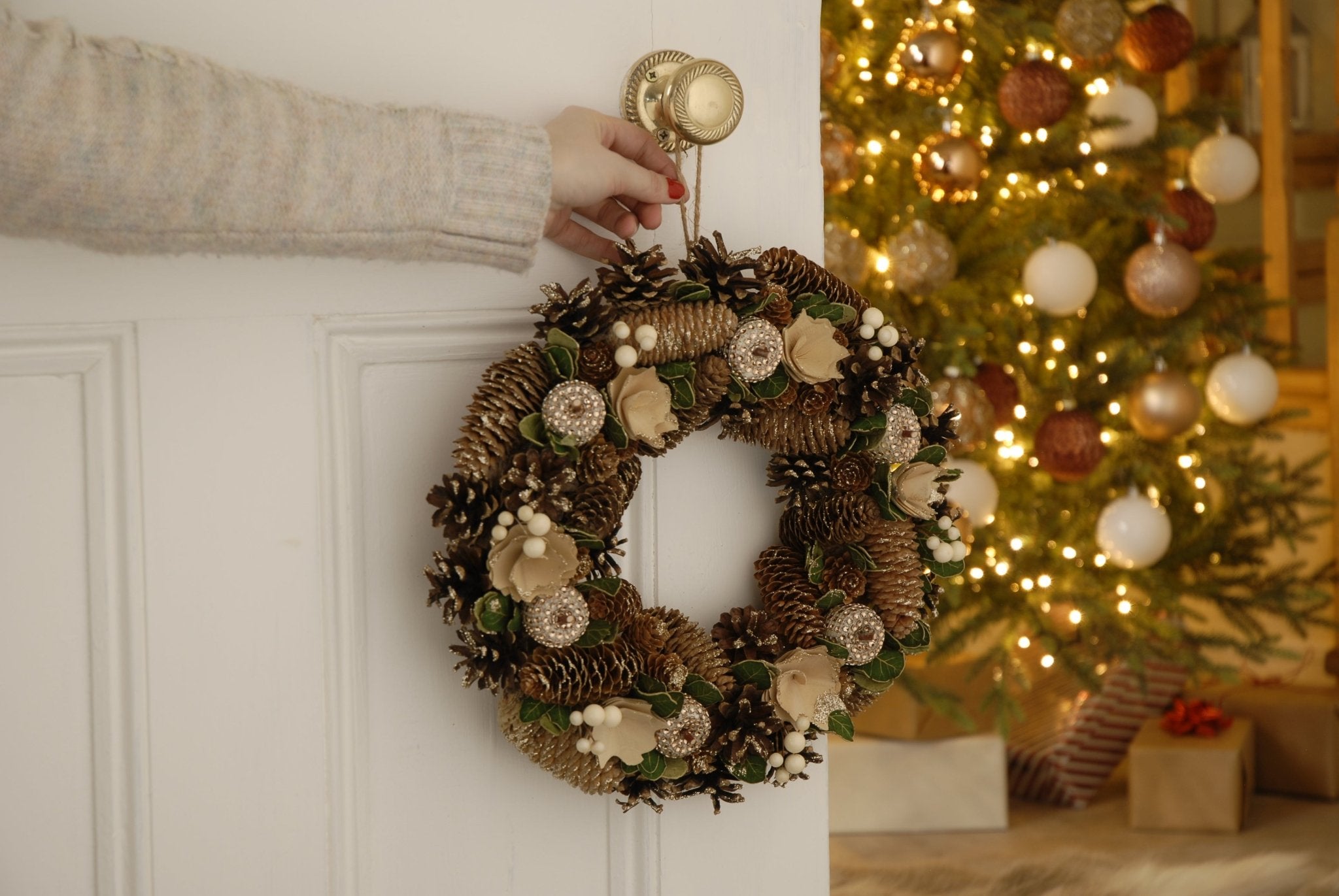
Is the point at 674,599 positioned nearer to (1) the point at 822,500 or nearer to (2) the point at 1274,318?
(1) the point at 822,500

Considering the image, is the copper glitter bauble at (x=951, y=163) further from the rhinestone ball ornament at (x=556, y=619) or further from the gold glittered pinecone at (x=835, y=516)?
the rhinestone ball ornament at (x=556, y=619)

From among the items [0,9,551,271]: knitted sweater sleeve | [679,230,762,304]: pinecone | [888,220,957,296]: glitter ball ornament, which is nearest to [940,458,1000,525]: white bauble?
[888,220,957,296]: glitter ball ornament

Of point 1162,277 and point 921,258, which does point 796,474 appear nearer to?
point 921,258

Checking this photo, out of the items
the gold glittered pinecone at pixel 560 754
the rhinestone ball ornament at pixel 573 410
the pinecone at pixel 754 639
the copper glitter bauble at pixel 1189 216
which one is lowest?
the gold glittered pinecone at pixel 560 754

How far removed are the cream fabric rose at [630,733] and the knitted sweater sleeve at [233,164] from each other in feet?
0.86

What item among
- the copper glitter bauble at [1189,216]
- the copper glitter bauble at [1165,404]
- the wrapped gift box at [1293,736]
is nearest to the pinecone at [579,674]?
the copper glitter bauble at [1165,404]

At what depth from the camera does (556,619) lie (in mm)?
627

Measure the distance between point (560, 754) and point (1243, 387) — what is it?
155 centimetres

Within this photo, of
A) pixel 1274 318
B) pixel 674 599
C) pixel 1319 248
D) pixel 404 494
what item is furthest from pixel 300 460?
pixel 1319 248

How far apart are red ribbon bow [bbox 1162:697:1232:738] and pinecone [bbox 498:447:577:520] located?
66.3 inches

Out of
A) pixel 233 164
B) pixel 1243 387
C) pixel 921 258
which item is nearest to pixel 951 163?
pixel 921 258

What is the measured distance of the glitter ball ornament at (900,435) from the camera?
70 cm

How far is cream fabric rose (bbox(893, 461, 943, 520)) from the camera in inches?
28.0

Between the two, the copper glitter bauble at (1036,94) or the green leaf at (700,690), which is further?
the copper glitter bauble at (1036,94)
